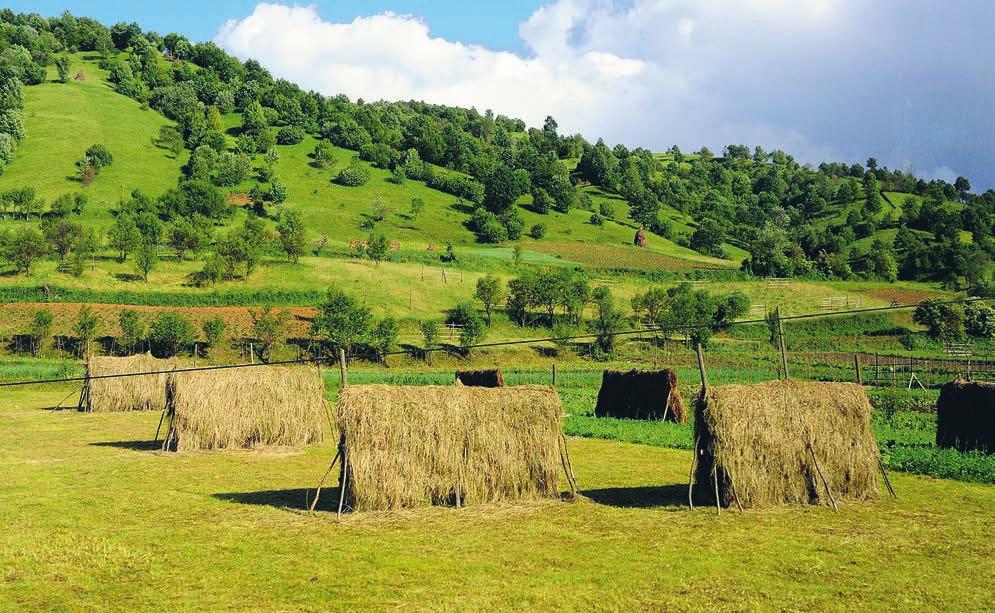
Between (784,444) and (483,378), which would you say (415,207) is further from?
(784,444)

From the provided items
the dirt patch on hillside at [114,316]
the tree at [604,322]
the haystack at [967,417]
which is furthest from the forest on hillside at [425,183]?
the haystack at [967,417]

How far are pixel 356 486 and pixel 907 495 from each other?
44.7 ft

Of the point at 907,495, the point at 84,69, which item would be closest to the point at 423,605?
the point at 907,495

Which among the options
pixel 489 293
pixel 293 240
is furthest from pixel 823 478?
pixel 293 240

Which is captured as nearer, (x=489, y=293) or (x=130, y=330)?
(x=130, y=330)

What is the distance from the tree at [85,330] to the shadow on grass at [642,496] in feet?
207

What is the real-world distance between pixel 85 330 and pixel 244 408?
1986 inches

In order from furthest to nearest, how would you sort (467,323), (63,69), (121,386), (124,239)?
(63,69)
(124,239)
(467,323)
(121,386)

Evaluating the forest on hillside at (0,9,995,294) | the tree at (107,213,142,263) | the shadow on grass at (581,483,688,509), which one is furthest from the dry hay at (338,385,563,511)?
the tree at (107,213,142,263)

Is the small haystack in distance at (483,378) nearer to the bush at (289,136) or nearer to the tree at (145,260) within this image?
the tree at (145,260)

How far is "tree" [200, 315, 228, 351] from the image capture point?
72.2 m

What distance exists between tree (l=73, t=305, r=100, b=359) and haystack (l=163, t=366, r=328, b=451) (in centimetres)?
4887

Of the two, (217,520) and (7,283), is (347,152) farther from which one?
(217,520)

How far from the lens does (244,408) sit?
2695cm
